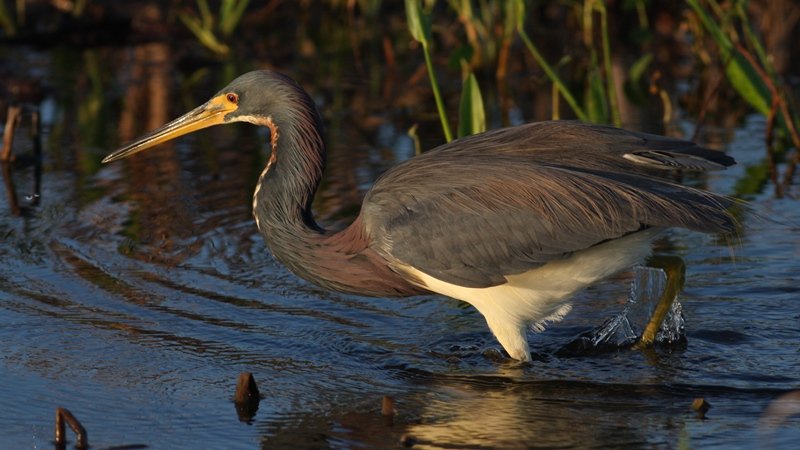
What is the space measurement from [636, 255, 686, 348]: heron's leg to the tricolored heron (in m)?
0.40

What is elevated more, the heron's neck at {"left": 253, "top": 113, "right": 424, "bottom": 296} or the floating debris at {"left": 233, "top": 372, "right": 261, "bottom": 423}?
the heron's neck at {"left": 253, "top": 113, "right": 424, "bottom": 296}

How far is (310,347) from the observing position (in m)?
6.48

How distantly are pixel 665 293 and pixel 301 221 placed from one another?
73.4 inches

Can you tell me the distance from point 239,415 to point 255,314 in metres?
1.46

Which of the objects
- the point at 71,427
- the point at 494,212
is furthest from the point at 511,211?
the point at 71,427

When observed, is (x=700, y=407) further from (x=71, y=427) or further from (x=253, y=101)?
(x=253, y=101)

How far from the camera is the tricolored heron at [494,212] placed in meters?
6.13

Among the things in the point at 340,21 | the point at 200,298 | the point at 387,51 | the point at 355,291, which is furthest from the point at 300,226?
the point at 340,21

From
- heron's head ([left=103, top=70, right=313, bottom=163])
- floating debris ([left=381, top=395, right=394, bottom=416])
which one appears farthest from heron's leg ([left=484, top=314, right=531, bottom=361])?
heron's head ([left=103, top=70, right=313, bottom=163])

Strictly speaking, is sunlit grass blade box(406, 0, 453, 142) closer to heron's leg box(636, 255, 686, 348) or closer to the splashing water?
the splashing water

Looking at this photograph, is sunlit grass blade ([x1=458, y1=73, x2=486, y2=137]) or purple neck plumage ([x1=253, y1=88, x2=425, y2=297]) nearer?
purple neck plumage ([x1=253, y1=88, x2=425, y2=297])

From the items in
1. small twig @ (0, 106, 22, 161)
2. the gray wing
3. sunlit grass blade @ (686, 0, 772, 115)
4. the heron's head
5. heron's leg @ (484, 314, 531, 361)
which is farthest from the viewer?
small twig @ (0, 106, 22, 161)

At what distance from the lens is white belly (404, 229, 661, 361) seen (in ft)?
20.5

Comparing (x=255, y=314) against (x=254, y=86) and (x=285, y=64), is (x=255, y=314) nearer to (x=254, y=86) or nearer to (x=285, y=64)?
(x=254, y=86)
